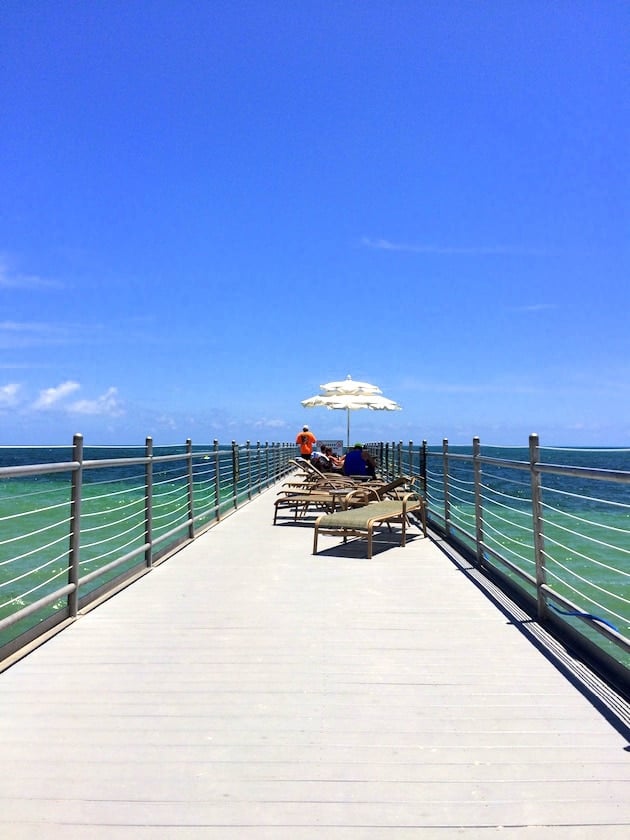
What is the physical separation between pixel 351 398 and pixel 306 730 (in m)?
14.5

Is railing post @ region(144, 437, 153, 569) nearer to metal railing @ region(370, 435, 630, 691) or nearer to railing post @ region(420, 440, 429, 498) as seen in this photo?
metal railing @ region(370, 435, 630, 691)

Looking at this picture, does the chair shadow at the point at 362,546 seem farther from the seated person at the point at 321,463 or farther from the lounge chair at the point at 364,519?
the seated person at the point at 321,463

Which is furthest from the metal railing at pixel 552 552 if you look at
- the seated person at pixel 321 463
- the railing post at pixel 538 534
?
the seated person at pixel 321 463

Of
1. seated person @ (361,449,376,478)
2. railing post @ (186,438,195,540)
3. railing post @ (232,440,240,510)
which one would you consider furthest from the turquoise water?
railing post @ (232,440,240,510)

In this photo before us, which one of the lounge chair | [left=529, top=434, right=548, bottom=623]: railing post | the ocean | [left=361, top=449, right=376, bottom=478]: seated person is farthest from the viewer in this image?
[left=361, top=449, right=376, bottom=478]: seated person

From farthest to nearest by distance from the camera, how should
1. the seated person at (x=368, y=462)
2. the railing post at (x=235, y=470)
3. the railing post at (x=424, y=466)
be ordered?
1. the railing post at (x=235, y=470)
2. the seated person at (x=368, y=462)
3. the railing post at (x=424, y=466)

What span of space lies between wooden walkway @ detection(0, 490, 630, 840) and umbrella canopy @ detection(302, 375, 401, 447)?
12199mm

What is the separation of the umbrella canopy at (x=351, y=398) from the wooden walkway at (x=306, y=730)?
12199 mm

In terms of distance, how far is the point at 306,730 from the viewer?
280 cm

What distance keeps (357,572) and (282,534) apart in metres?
2.71

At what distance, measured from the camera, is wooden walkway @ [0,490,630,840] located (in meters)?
2.18

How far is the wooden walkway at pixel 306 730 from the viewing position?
7.14 feet

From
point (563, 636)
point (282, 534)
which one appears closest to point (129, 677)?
point (563, 636)

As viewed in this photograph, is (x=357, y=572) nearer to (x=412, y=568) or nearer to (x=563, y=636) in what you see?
(x=412, y=568)
